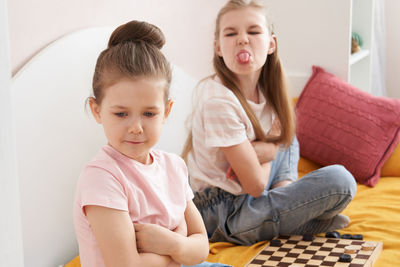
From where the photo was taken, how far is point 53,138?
4.54ft

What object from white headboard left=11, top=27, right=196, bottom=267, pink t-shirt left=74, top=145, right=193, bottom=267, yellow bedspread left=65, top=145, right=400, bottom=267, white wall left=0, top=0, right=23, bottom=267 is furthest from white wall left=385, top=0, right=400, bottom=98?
white wall left=0, top=0, right=23, bottom=267

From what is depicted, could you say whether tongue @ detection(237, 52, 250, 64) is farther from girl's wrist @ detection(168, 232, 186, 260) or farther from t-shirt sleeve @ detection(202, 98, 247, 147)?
girl's wrist @ detection(168, 232, 186, 260)

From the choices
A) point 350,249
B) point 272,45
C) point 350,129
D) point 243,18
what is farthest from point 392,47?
point 350,249

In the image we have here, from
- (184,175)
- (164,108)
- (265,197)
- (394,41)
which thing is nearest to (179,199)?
(184,175)

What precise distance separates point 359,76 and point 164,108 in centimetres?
201

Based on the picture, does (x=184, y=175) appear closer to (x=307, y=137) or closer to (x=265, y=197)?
(x=265, y=197)

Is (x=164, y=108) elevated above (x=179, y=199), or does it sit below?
above

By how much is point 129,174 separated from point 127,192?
4 cm

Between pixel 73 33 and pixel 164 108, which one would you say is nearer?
pixel 164 108

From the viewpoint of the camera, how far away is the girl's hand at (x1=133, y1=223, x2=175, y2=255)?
3.34 ft

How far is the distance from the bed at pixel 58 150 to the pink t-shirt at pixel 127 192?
1.03 ft

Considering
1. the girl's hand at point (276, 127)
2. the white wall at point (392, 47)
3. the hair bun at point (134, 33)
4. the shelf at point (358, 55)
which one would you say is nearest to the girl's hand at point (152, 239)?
the hair bun at point (134, 33)

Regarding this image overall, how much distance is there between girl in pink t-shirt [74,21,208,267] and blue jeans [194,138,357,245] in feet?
1.74

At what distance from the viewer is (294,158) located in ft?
6.29
